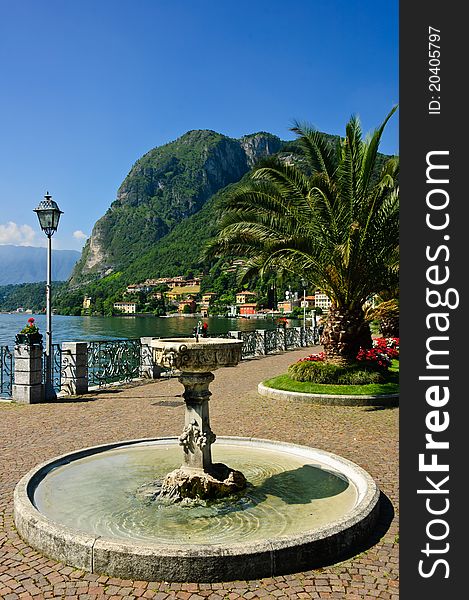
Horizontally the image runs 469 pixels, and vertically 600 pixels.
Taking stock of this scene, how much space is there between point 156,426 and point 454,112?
289 inches

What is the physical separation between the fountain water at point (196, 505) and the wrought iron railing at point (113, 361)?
27.9 ft

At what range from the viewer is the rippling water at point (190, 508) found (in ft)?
15.4

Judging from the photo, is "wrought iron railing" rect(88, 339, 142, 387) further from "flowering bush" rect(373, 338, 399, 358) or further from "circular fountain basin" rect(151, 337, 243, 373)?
"circular fountain basin" rect(151, 337, 243, 373)

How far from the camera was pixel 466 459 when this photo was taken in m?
3.63

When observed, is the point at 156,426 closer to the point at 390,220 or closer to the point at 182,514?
the point at 182,514

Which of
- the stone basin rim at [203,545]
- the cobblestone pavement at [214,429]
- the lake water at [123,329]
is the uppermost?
the stone basin rim at [203,545]

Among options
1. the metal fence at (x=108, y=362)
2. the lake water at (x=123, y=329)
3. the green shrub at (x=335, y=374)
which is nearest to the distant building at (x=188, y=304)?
the lake water at (x=123, y=329)

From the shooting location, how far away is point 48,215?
43.6 feet

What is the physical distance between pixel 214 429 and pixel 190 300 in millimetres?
95796

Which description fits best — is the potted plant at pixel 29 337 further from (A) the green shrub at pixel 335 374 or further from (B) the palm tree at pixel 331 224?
(A) the green shrub at pixel 335 374

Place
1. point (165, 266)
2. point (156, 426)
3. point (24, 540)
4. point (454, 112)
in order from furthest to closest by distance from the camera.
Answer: point (165, 266), point (156, 426), point (24, 540), point (454, 112)

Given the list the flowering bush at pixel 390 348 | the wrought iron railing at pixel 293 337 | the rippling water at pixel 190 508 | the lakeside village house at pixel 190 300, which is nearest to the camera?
the rippling water at pixel 190 508

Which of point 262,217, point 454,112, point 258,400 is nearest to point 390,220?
point 262,217

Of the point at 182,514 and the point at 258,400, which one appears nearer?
the point at 182,514
